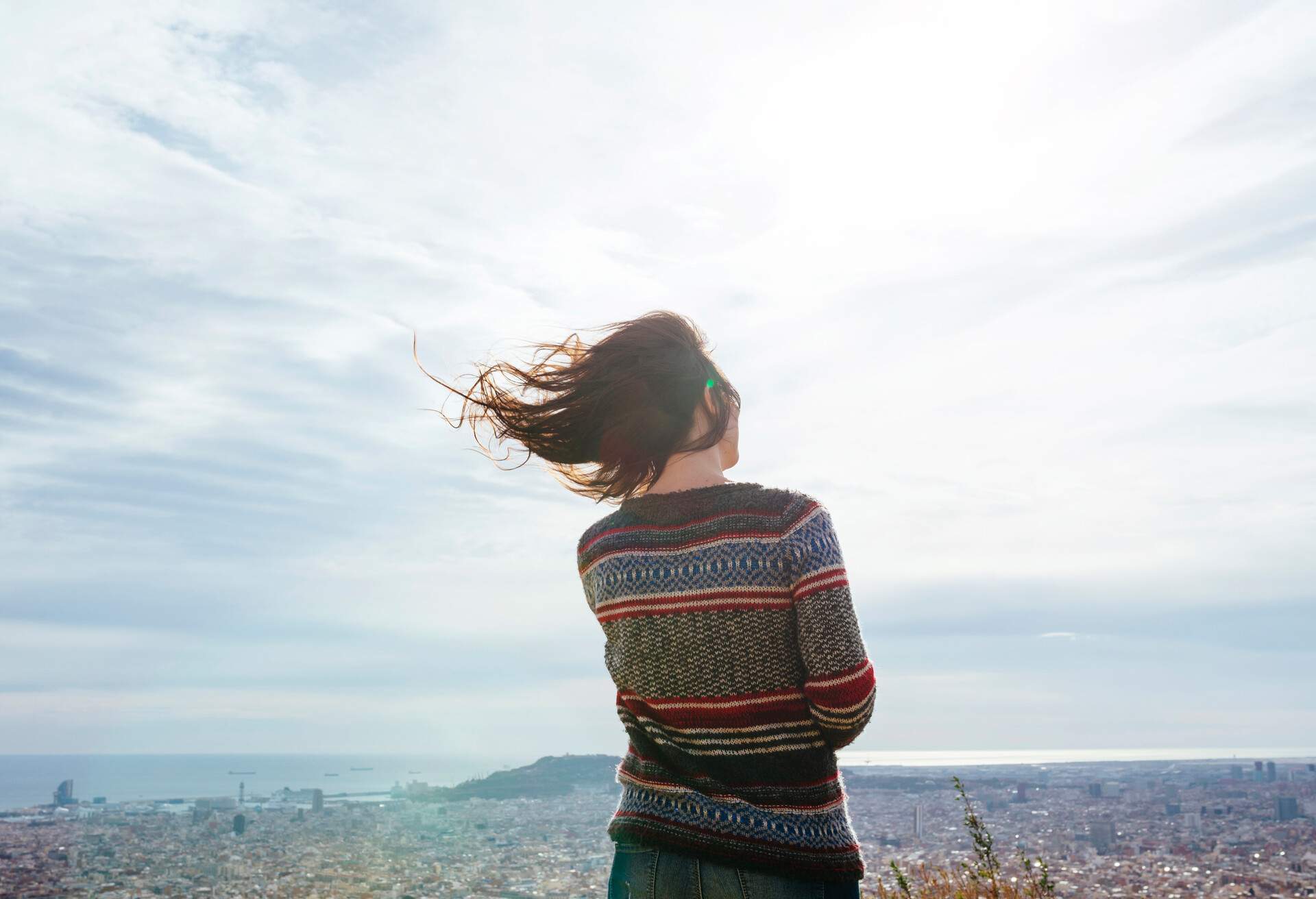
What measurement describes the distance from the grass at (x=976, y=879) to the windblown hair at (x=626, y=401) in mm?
2973

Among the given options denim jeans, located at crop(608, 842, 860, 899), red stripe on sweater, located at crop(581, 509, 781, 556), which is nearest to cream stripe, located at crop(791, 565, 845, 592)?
red stripe on sweater, located at crop(581, 509, 781, 556)

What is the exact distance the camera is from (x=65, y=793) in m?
16.0

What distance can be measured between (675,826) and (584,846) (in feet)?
24.7

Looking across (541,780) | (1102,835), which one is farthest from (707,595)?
(541,780)

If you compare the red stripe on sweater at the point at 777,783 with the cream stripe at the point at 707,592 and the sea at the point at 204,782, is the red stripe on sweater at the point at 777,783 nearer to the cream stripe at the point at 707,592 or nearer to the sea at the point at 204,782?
the cream stripe at the point at 707,592

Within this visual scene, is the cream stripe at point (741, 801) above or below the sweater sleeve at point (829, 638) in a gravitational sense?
below

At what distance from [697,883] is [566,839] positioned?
8.02 m

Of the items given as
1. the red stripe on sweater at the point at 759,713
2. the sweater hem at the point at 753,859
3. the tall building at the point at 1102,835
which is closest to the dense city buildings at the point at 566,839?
the tall building at the point at 1102,835

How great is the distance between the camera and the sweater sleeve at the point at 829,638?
146 cm

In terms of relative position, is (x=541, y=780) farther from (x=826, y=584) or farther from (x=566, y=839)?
(x=826, y=584)

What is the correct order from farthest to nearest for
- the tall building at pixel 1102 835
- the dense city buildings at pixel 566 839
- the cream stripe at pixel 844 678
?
1. the tall building at pixel 1102 835
2. the dense city buildings at pixel 566 839
3. the cream stripe at pixel 844 678

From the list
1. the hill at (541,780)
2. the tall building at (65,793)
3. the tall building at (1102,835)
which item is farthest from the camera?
the tall building at (65,793)

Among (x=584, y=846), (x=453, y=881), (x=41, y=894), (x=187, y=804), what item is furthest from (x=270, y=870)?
(x=187, y=804)

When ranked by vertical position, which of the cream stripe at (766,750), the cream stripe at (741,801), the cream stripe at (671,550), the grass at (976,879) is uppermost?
the cream stripe at (671,550)
